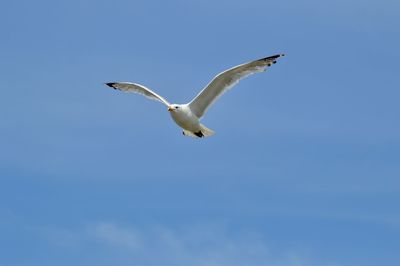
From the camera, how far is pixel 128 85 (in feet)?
126

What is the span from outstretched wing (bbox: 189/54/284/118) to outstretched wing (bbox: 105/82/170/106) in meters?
1.82

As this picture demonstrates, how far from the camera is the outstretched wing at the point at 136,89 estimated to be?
3750 centimetres

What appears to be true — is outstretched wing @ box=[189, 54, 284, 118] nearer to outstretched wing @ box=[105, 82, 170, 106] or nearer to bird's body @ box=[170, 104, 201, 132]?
bird's body @ box=[170, 104, 201, 132]

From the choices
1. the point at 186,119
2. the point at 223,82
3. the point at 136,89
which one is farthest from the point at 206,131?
the point at 136,89

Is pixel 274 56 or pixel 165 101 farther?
pixel 165 101

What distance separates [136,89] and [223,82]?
15.8 feet

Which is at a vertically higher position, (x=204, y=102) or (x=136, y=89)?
(x=136, y=89)

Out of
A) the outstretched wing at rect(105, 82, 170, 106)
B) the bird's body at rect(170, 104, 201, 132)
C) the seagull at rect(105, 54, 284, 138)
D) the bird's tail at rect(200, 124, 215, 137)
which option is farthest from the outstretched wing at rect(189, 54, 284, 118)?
the outstretched wing at rect(105, 82, 170, 106)

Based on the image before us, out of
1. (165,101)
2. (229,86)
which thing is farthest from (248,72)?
(165,101)

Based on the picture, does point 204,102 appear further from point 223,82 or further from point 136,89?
point 136,89

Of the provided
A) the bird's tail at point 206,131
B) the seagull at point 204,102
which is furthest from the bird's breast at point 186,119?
the bird's tail at point 206,131

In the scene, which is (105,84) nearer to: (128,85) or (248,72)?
(128,85)

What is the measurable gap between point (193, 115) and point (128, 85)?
411 cm

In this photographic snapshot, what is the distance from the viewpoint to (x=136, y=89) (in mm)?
38344
